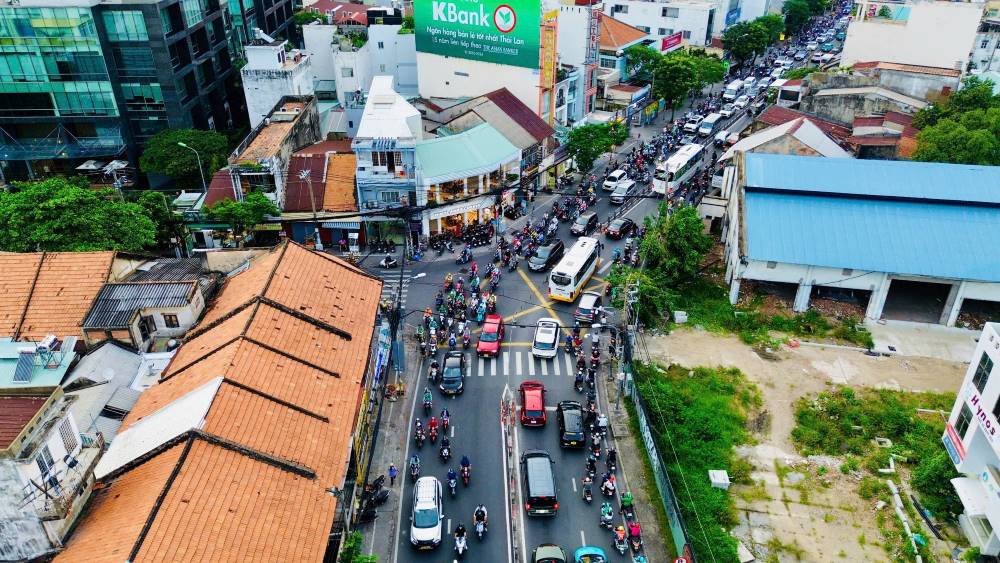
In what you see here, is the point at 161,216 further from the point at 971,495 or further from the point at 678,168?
the point at 971,495

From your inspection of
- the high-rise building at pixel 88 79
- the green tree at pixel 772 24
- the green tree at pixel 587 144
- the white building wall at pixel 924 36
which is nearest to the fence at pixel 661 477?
the green tree at pixel 587 144

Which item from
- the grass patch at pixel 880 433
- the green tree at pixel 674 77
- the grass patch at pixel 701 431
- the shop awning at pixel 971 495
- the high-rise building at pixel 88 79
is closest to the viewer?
the shop awning at pixel 971 495

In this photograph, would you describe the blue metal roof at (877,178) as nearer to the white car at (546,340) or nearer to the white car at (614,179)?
the white car at (614,179)

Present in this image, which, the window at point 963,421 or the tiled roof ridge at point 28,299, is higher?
the tiled roof ridge at point 28,299

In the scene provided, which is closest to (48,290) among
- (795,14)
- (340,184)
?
(340,184)

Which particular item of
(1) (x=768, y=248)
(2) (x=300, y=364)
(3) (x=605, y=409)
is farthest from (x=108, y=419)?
(1) (x=768, y=248)

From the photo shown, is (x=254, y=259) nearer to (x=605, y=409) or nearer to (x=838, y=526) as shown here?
(x=605, y=409)
